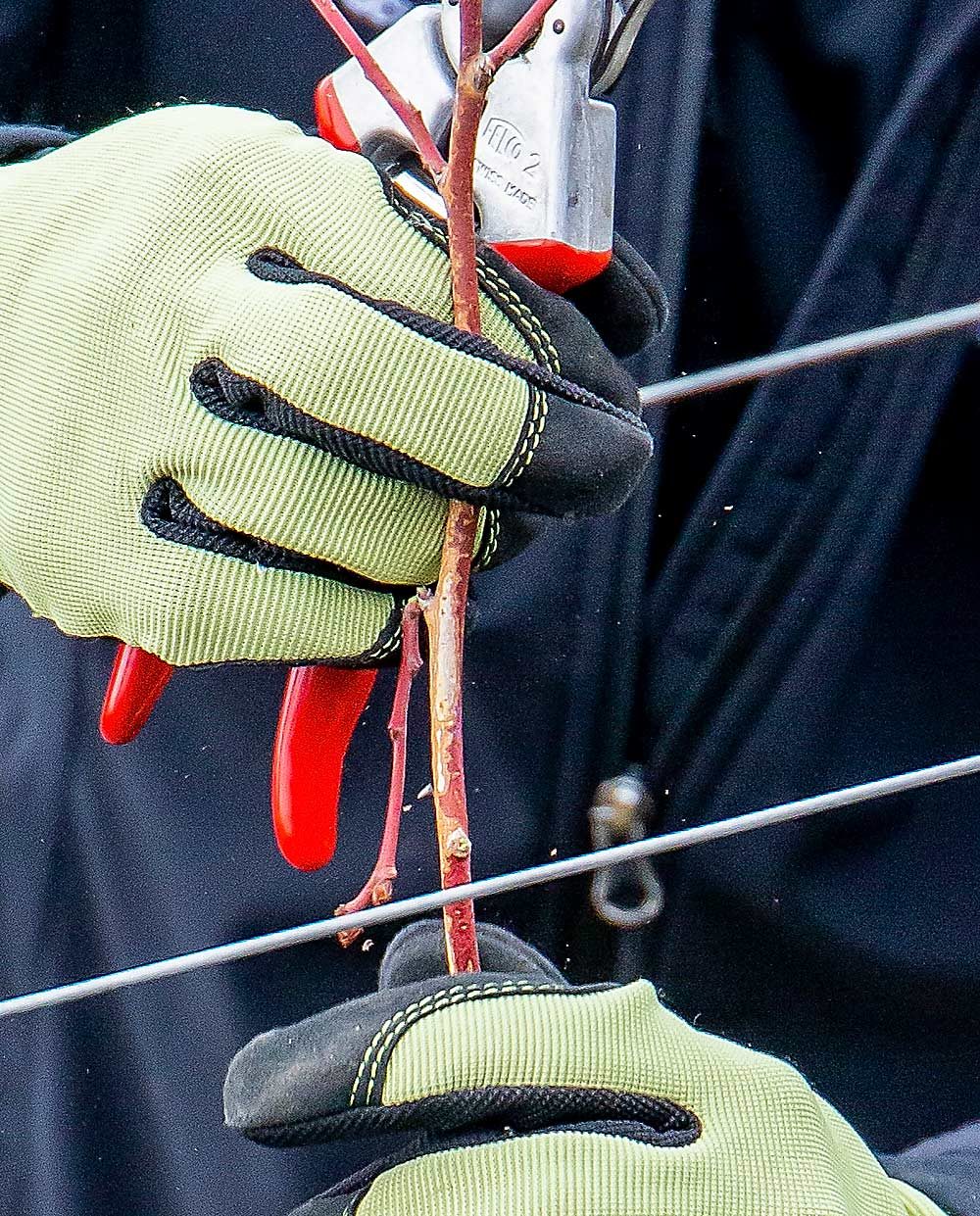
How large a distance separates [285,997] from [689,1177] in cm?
38

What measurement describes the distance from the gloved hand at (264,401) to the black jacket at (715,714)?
8.1 inches

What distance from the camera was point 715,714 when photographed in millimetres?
708

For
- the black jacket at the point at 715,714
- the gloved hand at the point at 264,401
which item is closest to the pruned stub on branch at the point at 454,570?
the gloved hand at the point at 264,401

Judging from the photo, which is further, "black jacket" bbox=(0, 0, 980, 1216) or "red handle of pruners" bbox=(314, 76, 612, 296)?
"black jacket" bbox=(0, 0, 980, 1216)

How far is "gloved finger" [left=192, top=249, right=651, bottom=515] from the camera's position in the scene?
1.52 feet

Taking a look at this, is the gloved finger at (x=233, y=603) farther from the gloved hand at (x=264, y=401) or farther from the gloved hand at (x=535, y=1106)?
the gloved hand at (x=535, y=1106)

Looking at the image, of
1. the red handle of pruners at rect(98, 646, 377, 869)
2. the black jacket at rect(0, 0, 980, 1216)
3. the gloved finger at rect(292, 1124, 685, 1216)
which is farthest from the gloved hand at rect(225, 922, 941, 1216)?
the black jacket at rect(0, 0, 980, 1216)

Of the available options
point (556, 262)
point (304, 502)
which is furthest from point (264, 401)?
point (556, 262)

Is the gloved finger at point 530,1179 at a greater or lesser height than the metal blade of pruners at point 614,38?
lesser

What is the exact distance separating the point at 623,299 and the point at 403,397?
17 cm

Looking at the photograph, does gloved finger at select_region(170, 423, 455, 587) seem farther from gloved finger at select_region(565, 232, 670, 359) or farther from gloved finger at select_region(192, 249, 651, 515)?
gloved finger at select_region(565, 232, 670, 359)

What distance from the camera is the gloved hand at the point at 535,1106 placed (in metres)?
0.43

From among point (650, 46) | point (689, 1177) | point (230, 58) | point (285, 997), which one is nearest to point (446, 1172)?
point (689, 1177)

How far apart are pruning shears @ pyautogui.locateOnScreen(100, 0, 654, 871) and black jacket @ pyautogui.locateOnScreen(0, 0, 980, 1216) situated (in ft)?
0.57
